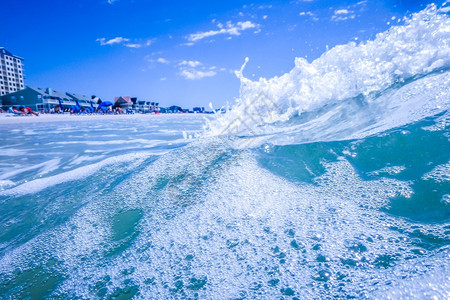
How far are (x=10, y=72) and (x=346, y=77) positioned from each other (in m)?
89.0

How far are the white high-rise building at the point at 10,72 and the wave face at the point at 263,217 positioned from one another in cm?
8332

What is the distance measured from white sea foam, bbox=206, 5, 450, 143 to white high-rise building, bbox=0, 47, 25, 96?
82655mm

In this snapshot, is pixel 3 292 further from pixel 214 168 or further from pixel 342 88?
pixel 342 88

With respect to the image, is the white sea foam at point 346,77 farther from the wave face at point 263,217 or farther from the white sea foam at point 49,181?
the white sea foam at point 49,181

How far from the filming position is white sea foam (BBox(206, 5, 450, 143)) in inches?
143

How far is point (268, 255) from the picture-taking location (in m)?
1.35

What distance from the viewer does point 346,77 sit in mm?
4441

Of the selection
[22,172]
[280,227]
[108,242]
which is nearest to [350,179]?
[280,227]

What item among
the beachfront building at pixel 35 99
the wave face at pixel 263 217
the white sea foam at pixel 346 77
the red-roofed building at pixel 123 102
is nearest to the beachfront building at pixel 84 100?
the beachfront building at pixel 35 99

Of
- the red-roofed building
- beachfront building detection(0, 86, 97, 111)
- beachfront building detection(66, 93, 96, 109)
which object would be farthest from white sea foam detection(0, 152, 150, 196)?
the red-roofed building

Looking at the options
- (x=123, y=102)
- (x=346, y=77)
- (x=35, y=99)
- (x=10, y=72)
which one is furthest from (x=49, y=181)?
(x=10, y=72)

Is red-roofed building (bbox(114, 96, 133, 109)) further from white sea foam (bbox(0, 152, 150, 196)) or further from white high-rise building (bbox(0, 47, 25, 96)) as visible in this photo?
white sea foam (bbox(0, 152, 150, 196))

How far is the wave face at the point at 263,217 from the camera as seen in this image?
120 cm

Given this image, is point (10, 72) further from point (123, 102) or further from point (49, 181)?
point (49, 181)
